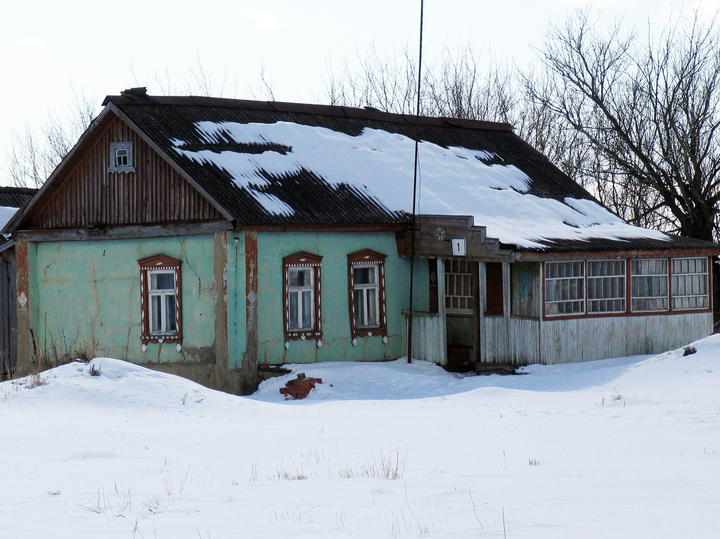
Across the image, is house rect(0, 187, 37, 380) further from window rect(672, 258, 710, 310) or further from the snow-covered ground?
window rect(672, 258, 710, 310)

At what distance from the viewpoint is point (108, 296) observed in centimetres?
1797

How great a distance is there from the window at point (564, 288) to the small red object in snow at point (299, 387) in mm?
4367

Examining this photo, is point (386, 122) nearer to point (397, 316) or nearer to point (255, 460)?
point (397, 316)

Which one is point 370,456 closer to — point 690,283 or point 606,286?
point 606,286

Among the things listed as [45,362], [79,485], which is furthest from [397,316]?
[79,485]

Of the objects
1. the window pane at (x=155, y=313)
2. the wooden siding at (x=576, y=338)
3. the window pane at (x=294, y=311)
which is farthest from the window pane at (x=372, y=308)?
the window pane at (x=155, y=313)

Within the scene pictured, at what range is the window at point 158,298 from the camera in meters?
17.2

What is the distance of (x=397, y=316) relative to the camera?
721 inches

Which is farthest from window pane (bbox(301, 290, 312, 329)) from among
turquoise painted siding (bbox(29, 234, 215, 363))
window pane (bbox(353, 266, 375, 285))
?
turquoise painted siding (bbox(29, 234, 215, 363))

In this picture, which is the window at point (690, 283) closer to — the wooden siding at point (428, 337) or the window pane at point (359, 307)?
the wooden siding at point (428, 337)

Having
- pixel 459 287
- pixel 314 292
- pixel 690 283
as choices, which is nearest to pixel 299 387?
pixel 314 292

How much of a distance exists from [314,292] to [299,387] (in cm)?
249

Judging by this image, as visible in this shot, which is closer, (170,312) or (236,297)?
(236,297)

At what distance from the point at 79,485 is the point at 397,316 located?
424 inches
